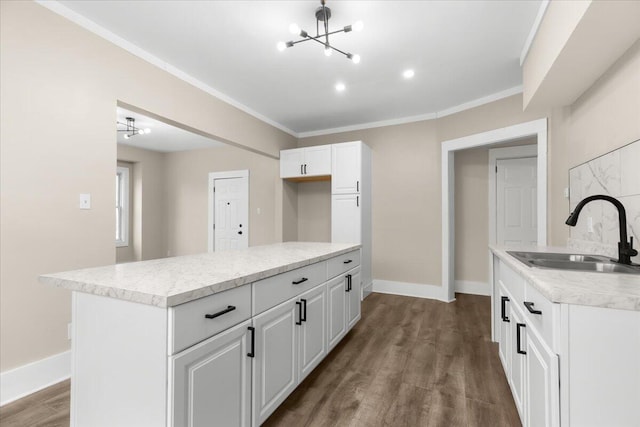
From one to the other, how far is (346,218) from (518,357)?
2.89 metres

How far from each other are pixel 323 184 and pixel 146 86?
2955 millimetres

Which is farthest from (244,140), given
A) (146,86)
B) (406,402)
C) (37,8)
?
(406,402)

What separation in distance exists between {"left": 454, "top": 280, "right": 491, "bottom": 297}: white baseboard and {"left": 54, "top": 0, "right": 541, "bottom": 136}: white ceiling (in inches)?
99.3

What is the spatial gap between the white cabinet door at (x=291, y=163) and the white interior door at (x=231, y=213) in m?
1.28

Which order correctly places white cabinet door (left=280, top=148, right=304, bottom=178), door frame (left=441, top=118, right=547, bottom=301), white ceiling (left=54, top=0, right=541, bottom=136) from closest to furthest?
white ceiling (left=54, top=0, right=541, bottom=136)
door frame (left=441, top=118, right=547, bottom=301)
white cabinet door (left=280, top=148, right=304, bottom=178)

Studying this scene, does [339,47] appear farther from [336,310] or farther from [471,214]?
[471,214]

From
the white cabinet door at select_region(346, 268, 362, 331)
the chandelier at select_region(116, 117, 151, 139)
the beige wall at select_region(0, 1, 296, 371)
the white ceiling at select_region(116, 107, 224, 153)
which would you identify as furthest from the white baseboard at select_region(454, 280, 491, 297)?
the chandelier at select_region(116, 117, 151, 139)

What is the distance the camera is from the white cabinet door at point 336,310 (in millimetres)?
2346

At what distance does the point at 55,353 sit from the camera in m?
2.11

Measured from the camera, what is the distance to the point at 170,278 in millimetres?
1303

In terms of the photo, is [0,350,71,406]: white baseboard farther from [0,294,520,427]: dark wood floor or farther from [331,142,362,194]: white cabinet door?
[331,142,362,194]: white cabinet door

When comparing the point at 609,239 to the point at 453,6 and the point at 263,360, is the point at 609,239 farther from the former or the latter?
the point at 263,360

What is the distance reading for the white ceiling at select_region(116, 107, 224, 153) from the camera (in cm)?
450

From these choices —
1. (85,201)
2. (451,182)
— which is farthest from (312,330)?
(451,182)
